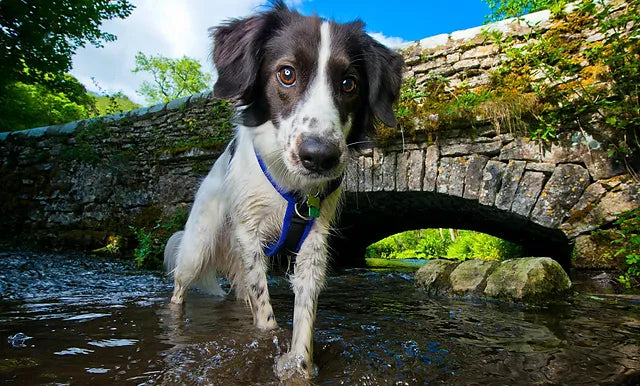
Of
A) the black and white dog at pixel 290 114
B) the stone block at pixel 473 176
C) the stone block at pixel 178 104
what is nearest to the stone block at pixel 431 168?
the stone block at pixel 473 176

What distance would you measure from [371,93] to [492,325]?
174 centimetres

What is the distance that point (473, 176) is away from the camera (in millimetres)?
5074

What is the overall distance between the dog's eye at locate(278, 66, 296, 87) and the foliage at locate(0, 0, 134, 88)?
1131 centimetres

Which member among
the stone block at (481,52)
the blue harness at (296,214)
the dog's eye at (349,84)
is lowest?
the blue harness at (296,214)

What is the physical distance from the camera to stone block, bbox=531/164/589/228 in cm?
451

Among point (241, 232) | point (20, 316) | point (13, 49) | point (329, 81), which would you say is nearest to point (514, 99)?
point (329, 81)

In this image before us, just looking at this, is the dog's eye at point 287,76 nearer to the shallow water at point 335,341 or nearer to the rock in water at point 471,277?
the shallow water at point 335,341

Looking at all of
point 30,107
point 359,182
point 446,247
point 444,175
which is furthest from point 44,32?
point 446,247

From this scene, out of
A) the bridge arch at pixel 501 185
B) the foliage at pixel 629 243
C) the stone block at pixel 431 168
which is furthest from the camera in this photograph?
the stone block at pixel 431 168

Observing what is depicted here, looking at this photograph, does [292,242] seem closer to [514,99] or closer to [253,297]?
[253,297]

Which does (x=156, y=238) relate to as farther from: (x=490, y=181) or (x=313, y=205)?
(x=313, y=205)

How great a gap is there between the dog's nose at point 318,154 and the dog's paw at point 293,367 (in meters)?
0.86

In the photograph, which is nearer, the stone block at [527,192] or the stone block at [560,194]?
the stone block at [560,194]

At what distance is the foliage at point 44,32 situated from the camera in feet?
34.7
